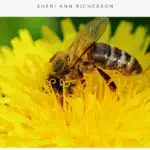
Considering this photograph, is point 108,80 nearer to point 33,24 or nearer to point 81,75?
point 81,75
